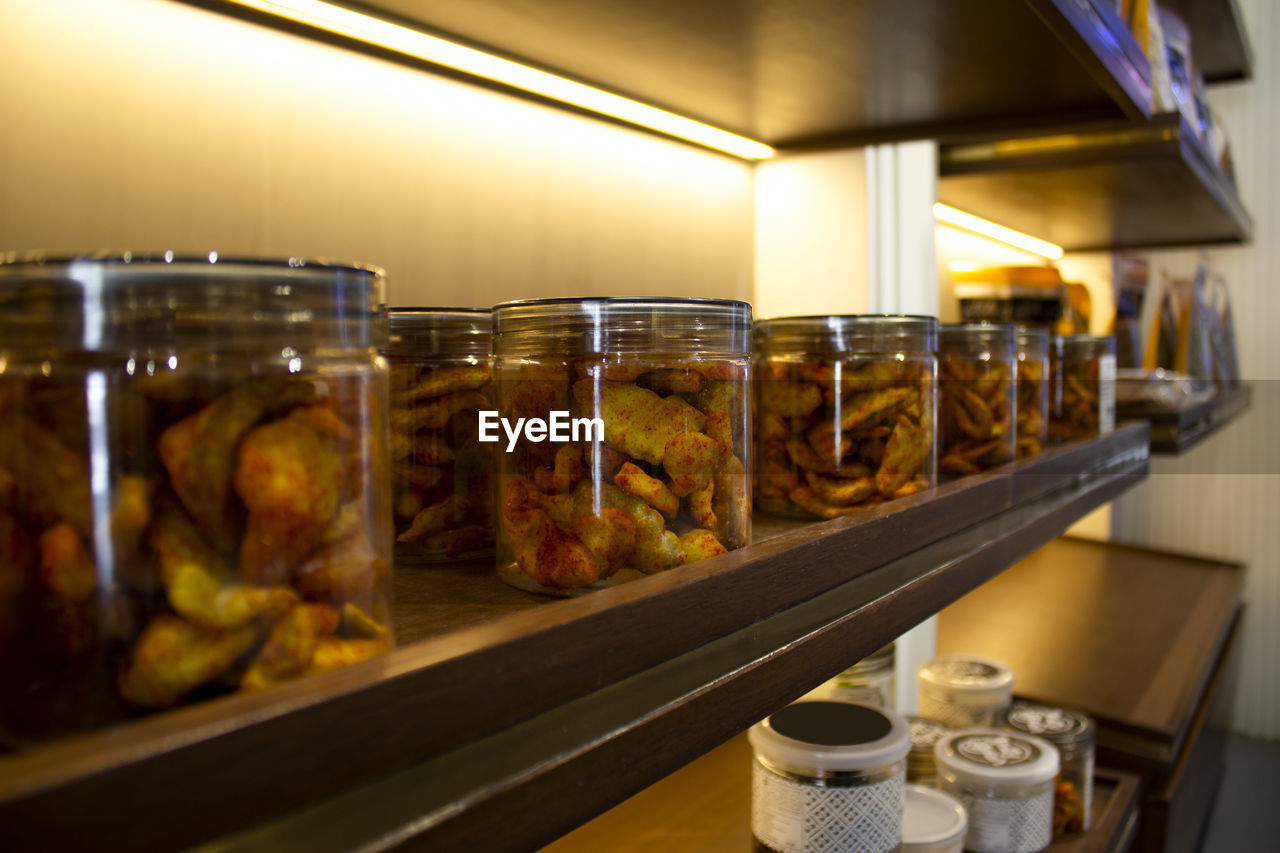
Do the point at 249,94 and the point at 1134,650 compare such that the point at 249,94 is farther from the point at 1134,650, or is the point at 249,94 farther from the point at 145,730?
the point at 1134,650

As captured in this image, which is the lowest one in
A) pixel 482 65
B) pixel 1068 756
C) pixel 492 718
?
pixel 1068 756

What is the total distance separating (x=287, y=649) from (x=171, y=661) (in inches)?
1.3

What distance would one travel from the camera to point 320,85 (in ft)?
2.33

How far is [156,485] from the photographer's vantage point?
0.92 feet

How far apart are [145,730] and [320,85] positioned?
1.91 feet

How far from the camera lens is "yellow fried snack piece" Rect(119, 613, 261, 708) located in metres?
0.27

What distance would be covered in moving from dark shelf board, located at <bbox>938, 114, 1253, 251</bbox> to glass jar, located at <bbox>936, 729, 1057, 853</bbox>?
2.46 ft

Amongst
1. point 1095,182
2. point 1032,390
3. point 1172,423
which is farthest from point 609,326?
point 1095,182

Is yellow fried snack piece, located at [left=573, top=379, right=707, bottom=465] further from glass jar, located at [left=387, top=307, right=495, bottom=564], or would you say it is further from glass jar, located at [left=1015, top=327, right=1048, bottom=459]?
glass jar, located at [left=1015, top=327, right=1048, bottom=459]

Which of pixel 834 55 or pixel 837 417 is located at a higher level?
pixel 834 55

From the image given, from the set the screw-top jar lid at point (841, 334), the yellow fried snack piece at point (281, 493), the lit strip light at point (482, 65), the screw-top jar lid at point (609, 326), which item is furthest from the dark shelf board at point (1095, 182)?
the yellow fried snack piece at point (281, 493)

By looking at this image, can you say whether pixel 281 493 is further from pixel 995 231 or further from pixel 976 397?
pixel 995 231

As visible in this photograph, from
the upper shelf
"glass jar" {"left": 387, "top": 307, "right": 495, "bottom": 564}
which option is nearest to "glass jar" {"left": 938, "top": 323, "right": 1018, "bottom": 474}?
the upper shelf

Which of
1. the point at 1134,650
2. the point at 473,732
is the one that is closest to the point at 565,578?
the point at 473,732
